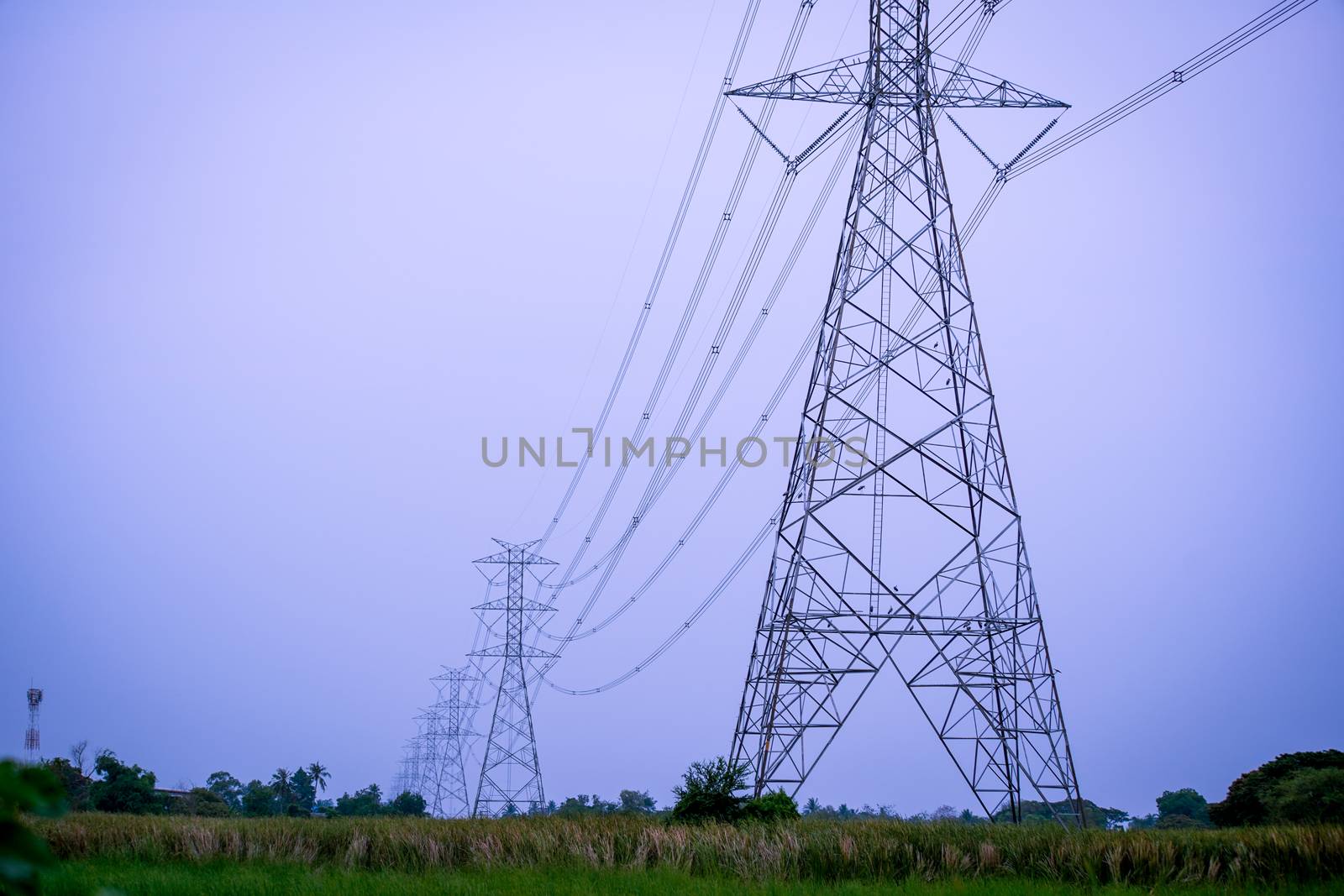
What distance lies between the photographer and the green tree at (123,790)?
42938 millimetres

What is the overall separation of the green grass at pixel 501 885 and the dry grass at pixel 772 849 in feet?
2.21

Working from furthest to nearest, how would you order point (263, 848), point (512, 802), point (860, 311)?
point (512, 802), point (860, 311), point (263, 848)

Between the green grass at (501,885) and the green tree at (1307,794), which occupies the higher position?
the green tree at (1307,794)

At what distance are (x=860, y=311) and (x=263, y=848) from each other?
15309 mm

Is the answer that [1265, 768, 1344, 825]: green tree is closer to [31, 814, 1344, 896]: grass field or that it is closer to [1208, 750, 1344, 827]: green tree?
[1208, 750, 1344, 827]: green tree

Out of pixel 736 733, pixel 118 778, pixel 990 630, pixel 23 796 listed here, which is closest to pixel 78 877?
pixel 736 733

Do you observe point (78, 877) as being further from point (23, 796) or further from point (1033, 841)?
point (23, 796)

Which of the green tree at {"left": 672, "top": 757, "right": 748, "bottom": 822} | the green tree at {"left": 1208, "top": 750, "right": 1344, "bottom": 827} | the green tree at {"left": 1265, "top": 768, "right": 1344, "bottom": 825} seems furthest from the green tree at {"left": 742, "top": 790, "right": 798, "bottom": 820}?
the green tree at {"left": 1208, "top": 750, "right": 1344, "bottom": 827}

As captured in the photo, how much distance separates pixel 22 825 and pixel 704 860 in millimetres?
12889

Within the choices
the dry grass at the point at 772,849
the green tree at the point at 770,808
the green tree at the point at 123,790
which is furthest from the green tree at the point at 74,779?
the green tree at the point at 770,808

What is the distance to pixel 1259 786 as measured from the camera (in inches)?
947

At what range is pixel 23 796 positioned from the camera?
8.70 feet

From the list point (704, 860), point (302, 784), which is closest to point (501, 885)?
point (704, 860)

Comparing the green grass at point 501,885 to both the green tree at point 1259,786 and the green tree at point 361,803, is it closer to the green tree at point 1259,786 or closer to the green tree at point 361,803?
the green tree at point 1259,786
